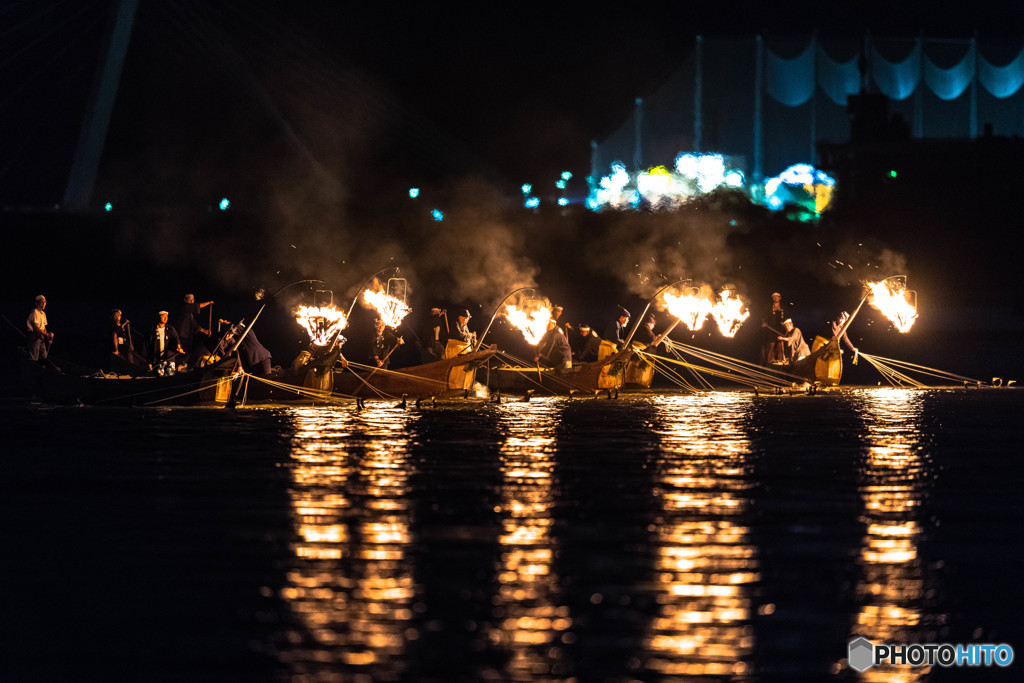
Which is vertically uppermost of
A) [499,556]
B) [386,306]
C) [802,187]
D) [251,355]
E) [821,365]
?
[802,187]

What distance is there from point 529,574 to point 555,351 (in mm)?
15108

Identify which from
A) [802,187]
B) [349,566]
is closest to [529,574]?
[349,566]

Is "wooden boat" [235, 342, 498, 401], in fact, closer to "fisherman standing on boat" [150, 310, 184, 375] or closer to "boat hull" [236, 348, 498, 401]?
"boat hull" [236, 348, 498, 401]

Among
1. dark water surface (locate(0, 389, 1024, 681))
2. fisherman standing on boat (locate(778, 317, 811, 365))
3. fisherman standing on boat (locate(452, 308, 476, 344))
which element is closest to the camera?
dark water surface (locate(0, 389, 1024, 681))

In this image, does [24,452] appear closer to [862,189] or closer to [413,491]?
[413,491]

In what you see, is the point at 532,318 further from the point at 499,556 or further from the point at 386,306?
the point at 499,556

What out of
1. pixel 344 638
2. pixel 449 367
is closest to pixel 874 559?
pixel 344 638

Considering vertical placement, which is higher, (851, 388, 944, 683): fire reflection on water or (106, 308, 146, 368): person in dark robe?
(106, 308, 146, 368): person in dark robe

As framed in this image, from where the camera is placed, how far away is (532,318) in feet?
72.0

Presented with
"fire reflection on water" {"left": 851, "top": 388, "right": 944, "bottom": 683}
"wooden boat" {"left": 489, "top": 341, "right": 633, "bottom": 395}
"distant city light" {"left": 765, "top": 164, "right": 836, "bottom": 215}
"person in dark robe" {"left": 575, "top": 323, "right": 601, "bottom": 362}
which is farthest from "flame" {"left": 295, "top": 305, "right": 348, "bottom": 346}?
"distant city light" {"left": 765, "top": 164, "right": 836, "bottom": 215}

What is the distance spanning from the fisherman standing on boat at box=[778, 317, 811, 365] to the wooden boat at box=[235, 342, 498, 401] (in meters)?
5.91

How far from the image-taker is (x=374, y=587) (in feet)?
22.0

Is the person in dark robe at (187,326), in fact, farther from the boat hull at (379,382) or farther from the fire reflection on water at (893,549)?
the fire reflection on water at (893,549)

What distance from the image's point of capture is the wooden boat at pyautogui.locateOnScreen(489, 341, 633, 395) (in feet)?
71.2
